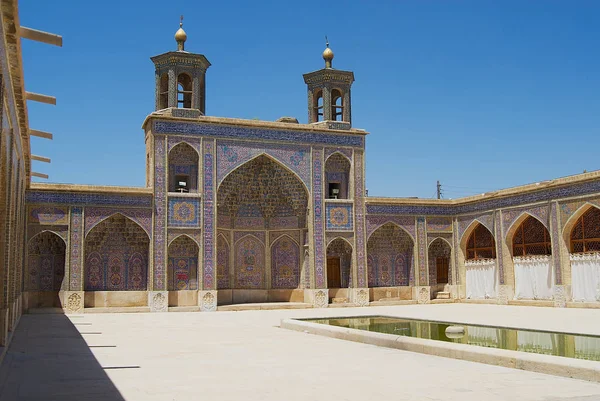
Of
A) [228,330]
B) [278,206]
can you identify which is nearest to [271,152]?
[278,206]

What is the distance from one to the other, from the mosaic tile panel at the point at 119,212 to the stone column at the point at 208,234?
145cm

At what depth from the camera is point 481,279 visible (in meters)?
19.5

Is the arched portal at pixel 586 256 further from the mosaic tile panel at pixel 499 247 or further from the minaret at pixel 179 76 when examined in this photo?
the minaret at pixel 179 76

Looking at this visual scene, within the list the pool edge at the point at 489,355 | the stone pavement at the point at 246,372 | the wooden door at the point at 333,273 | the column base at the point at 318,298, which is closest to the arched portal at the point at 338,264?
the wooden door at the point at 333,273

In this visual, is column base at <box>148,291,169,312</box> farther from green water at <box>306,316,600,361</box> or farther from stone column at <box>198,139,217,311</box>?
green water at <box>306,316,600,361</box>

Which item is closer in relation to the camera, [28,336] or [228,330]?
[28,336]

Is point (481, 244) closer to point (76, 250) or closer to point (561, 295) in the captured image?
point (561, 295)

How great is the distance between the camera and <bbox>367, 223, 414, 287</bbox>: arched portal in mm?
19969

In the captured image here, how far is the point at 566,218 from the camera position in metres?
Answer: 16.2

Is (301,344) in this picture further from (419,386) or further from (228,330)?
(419,386)

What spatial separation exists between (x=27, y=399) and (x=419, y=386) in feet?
9.58

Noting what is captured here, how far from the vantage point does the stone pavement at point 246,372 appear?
4898 mm

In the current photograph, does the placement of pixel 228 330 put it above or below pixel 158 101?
below

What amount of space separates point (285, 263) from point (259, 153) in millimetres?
3468
